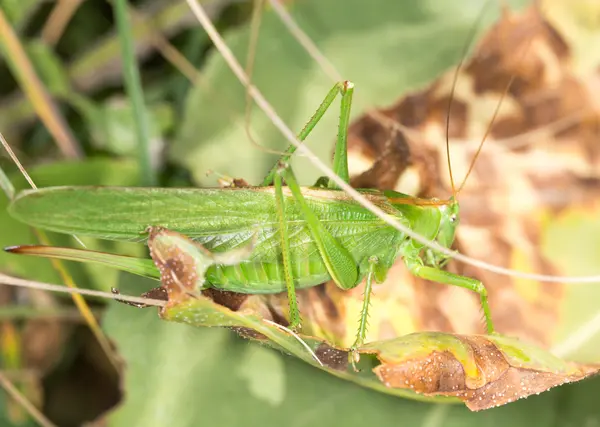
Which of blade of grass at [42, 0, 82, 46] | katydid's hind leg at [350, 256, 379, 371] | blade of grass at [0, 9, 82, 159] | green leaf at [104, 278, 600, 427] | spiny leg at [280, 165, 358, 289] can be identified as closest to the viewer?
katydid's hind leg at [350, 256, 379, 371]

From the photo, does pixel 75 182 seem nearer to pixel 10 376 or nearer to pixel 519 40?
pixel 10 376

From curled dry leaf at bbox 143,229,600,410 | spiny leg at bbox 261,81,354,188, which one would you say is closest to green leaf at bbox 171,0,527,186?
spiny leg at bbox 261,81,354,188

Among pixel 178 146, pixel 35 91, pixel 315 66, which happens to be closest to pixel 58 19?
pixel 35 91

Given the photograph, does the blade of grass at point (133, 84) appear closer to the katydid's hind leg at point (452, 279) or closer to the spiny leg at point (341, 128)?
the spiny leg at point (341, 128)

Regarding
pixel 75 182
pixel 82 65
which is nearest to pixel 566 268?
pixel 75 182

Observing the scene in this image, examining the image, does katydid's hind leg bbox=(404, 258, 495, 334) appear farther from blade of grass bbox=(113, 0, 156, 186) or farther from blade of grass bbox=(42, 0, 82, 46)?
blade of grass bbox=(42, 0, 82, 46)

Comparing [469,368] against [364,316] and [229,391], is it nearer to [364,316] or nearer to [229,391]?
[364,316]
